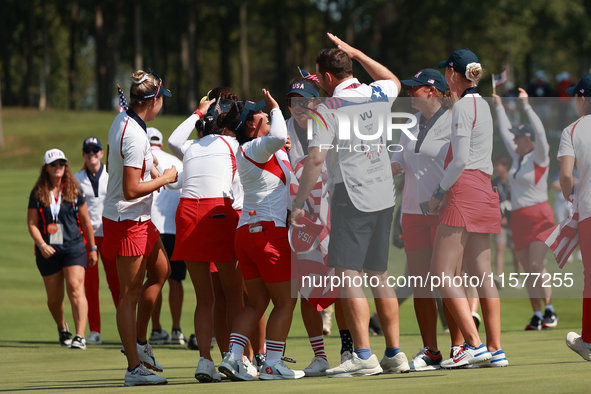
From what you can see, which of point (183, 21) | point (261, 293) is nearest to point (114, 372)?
point (261, 293)

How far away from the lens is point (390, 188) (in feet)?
18.9

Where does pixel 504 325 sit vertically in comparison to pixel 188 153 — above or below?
below

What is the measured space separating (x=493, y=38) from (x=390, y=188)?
45.7 m

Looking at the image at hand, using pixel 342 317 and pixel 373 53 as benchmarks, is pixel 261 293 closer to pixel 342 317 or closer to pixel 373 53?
pixel 342 317

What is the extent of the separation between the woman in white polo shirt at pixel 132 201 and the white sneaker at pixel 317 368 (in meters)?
1.09

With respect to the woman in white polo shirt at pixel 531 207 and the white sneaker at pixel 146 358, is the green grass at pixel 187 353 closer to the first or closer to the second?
the white sneaker at pixel 146 358

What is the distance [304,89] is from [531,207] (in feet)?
15.5

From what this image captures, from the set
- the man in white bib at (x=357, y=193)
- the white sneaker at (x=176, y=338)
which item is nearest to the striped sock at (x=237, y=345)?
the man in white bib at (x=357, y=193)

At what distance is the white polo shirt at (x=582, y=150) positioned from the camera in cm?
605

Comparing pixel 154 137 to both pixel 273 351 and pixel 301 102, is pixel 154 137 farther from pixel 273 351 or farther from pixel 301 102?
pixel 273 351

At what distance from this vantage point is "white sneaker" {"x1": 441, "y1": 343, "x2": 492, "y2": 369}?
5.64 meters

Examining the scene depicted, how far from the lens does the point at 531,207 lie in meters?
9.61

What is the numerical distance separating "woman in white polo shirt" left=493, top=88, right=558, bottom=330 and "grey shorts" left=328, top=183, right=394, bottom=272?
13.6 ft

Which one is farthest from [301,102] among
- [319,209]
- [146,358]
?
[146,358]
